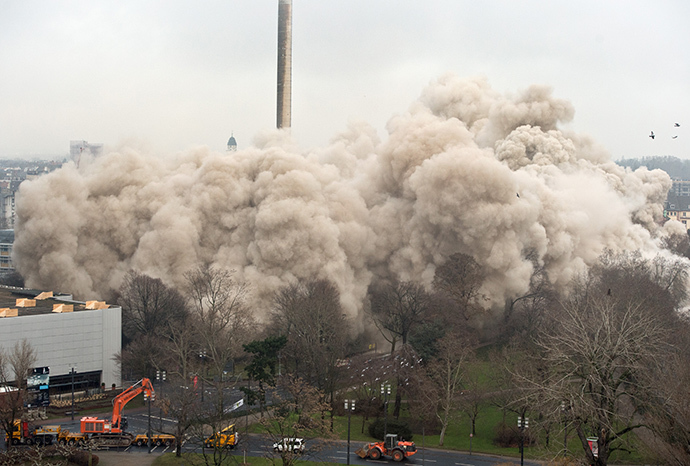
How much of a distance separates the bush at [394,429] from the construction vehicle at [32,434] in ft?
48.0

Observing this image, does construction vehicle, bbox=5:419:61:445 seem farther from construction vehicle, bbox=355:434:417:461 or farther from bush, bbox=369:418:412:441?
bush, bbox=369:418:412:441

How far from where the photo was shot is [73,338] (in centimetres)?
4447

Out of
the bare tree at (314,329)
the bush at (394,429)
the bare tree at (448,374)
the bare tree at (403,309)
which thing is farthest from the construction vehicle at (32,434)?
the bare tree at (448,374)

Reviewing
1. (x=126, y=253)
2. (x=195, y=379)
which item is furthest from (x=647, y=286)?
(x=126, y=253)

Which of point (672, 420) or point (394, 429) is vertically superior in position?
point (672, 420)

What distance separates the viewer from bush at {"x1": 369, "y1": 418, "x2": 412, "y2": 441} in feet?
116

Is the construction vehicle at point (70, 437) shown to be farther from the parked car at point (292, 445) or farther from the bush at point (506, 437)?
the bush at point (506, 437)

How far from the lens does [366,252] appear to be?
60.3 m

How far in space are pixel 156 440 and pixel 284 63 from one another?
59.4 meters

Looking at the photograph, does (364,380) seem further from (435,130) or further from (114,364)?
(435,130)

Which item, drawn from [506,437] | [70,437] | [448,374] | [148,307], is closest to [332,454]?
[448,374]

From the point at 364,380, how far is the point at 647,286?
19580mm

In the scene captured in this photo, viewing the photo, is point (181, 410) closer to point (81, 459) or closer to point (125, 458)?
point (125, 458)

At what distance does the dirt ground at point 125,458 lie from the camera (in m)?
32.6
